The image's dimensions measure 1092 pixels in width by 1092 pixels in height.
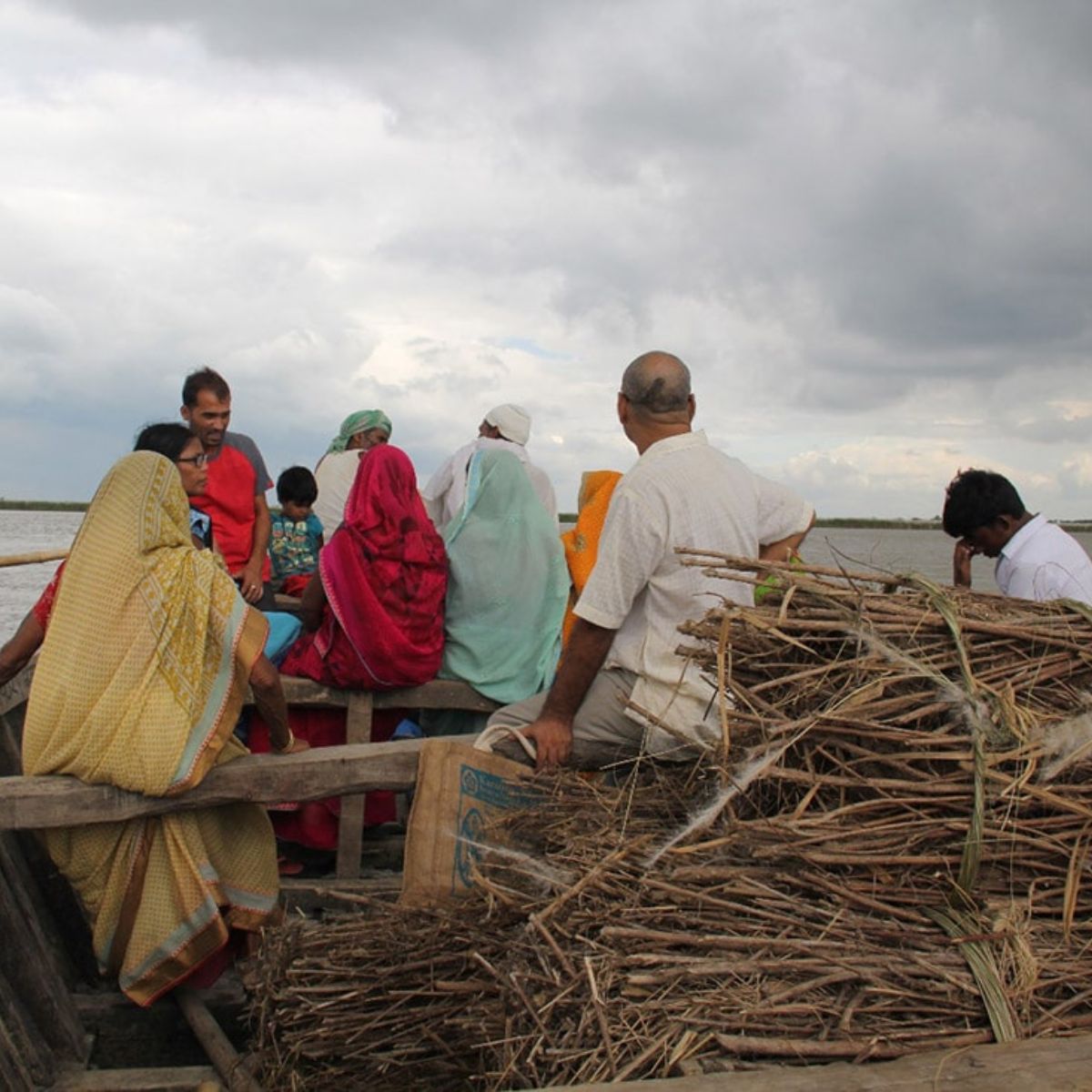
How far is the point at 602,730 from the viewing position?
10.9 feet

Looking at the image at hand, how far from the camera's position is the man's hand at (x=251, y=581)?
532 centimetres

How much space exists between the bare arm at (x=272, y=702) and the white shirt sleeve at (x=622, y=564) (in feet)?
3.08

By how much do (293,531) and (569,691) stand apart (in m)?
3.42

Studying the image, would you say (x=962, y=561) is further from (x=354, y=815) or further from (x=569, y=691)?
(x=354, y=815)

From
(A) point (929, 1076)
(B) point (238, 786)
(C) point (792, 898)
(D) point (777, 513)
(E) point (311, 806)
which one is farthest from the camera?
(E) point (311, 806)

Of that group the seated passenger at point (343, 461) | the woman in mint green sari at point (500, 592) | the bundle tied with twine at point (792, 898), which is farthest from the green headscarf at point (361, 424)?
the bundle tied with twine at point (792, 898)

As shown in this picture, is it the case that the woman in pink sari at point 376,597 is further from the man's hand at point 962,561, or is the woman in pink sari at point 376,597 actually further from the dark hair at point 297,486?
the man's hand at point 962,561

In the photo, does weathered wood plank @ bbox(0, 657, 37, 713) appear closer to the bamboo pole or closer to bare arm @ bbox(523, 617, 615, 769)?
the bamboo pole

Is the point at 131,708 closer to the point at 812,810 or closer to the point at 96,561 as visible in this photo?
the point at 96,561

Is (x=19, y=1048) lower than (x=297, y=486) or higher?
lower

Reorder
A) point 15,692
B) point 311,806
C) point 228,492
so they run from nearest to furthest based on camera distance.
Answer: point 15,692
point 311,806
point 228,492

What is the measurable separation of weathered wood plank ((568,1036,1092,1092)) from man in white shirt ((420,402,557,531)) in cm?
336

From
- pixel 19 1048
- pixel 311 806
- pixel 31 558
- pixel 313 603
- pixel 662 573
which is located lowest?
pixel 19 1048

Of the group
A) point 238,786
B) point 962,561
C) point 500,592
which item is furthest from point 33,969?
point 962,561
